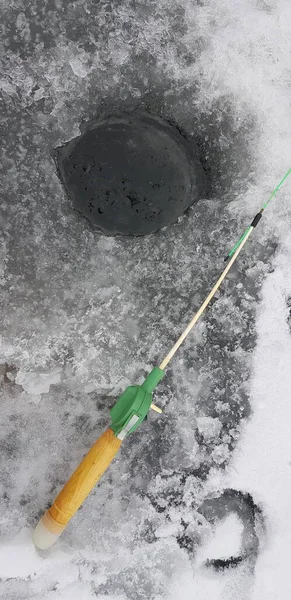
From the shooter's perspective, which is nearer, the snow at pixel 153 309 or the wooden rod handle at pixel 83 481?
the wooden rod handle at pixel 83 481

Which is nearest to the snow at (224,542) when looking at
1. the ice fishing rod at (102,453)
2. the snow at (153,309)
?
the snow at (153,309)

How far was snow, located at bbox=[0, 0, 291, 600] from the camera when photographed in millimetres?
1177

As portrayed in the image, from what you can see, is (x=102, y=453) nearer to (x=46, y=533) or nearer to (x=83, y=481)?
(x=83, y=481)

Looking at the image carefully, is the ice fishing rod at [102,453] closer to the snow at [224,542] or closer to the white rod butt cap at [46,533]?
the white rod butt cap at [46,533]

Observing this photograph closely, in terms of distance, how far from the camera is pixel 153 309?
1.20m

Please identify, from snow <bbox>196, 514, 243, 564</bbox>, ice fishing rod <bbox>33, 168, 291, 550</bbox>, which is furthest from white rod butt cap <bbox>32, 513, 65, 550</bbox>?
snow <bbox>196, 514, 243, 564</bbox>

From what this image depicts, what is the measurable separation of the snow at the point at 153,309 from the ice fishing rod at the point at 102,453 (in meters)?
0.09

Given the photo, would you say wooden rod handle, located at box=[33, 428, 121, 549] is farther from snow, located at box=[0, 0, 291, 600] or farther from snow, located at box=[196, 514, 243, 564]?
snow, located at box=[196, 514, 243, 564]

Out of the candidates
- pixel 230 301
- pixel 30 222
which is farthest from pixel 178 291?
pixel 30 222

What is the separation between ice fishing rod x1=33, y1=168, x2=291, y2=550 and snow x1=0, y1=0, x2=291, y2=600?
90 mm

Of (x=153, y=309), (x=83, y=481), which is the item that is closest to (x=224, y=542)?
(x=83, y=481)

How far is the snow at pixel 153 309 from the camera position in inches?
46.3

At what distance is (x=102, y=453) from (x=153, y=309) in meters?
0.34

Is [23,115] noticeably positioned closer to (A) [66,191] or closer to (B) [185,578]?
(A) [66,191]
